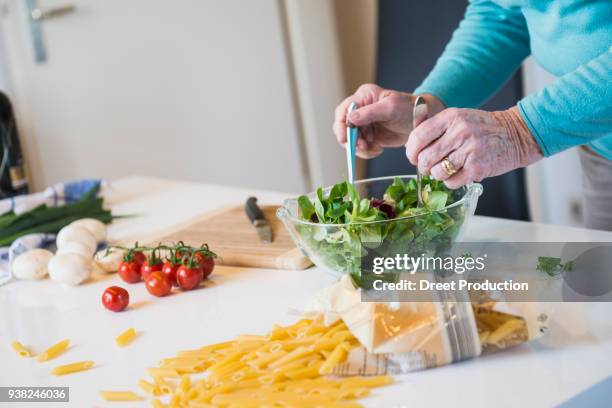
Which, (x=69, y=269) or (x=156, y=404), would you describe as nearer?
(x=156, y=404)

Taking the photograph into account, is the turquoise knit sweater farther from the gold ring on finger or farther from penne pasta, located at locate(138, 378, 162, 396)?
penne pasta, located at locate(138, 378, 162, 396)

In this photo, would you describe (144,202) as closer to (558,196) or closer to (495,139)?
(495,139)

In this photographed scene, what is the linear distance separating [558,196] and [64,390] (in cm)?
224

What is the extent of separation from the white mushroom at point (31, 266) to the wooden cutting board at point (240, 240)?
0.72 ft

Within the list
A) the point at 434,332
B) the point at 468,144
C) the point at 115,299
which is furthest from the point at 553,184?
the point at 434,332

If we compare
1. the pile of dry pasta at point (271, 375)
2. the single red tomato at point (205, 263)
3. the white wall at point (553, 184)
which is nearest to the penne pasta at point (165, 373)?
the pile of dry pasta at point (271, 375)

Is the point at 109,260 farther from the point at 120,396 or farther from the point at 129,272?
the point at 120,396

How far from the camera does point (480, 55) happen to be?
1.42m

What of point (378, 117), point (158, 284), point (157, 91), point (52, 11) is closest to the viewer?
point (158, 284)

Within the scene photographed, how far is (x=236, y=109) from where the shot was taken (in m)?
3.25

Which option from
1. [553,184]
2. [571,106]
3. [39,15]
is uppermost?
[39,15]

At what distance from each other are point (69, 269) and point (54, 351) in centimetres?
30

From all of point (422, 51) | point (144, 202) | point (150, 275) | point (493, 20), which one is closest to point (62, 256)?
point (150, 275)

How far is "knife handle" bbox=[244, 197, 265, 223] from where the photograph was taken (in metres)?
1.45
